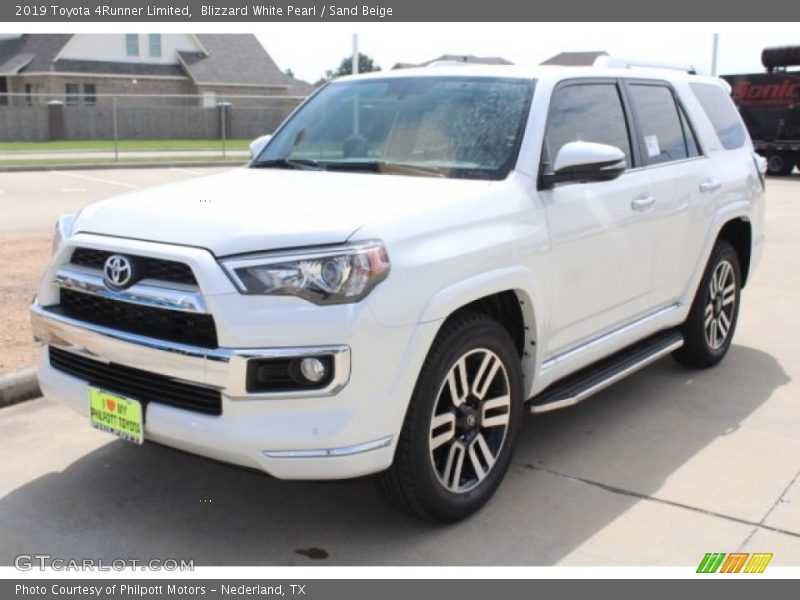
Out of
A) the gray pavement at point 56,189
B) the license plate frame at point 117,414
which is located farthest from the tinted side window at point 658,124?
the gray pavement at point 56,189

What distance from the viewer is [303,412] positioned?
327cm

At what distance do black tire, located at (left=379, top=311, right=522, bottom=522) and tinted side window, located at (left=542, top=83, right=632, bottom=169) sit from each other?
40.6 inches

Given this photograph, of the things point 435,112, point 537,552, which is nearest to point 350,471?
point 537,552

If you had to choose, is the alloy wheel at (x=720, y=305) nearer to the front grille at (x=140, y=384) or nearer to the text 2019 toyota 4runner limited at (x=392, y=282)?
the text 2019 toyota 4runner limited at (x=392, y=282)

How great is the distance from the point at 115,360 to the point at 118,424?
0.27 metres

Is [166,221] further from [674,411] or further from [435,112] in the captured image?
[674,411]

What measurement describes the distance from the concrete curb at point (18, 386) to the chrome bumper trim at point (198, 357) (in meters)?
1.78

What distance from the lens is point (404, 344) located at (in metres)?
3.36

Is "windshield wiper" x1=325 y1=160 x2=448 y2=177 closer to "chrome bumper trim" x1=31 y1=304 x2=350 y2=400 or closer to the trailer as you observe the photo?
"chrome bumper trim" x1=31 y1=304 x2=350 y2=400

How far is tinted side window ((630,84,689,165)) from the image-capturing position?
A: 523 cm

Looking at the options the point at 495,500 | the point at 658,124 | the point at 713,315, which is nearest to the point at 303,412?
the point at 495,500

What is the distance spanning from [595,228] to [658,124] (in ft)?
4.20

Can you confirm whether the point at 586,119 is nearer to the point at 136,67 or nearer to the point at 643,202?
the point at 643,202

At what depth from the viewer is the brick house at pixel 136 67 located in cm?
4269
